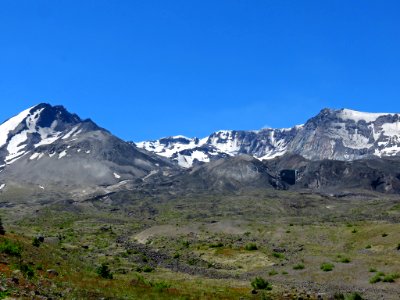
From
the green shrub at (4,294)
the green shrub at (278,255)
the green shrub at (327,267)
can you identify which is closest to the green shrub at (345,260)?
the green shrub at (327,267)

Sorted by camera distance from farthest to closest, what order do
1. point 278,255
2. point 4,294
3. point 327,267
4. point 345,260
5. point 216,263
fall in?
point 278,255 → point 216,263 → point 345,260 → point 327,267 → point 4,294

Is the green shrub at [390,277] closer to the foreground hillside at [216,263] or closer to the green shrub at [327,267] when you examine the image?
the foreground hillside at [216,263]

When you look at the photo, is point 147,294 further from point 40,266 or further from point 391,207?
point 391,207

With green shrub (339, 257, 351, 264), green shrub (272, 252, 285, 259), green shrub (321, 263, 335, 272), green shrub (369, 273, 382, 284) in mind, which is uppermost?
green shrub (272, 252, 285, 259)

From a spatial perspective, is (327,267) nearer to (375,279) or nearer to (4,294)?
(375,279)

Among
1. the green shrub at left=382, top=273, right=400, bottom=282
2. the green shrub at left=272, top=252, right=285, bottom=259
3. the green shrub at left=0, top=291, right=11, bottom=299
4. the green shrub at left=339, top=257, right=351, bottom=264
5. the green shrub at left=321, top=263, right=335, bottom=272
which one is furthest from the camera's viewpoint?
Answer: the green shrub at left=272, top=252, right=285, bottom=259

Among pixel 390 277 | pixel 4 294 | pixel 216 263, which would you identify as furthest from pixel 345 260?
pixel 4 294

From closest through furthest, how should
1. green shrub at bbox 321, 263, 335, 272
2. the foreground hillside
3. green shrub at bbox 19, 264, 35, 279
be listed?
green shrub at bbox 19, 264, 35, 279, the foreground hillside, green shrub at bbox 321, 263, 335, 272

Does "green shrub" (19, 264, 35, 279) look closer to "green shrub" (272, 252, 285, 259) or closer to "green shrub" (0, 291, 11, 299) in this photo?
"green shrub" (0, 291, 11, 299)

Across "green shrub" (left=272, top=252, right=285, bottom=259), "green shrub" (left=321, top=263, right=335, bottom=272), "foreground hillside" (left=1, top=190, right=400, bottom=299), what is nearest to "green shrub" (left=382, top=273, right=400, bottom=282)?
"foreground hillside" (left=1, top=190, right=400, bottom=299)

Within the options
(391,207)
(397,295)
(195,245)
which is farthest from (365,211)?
(397,295)

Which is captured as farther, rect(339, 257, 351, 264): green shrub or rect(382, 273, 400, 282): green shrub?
rect(339, 257, 351, 264): green shrub

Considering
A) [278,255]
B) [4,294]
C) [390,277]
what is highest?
[278,255]

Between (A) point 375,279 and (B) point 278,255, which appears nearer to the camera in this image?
(A) point 375,279
